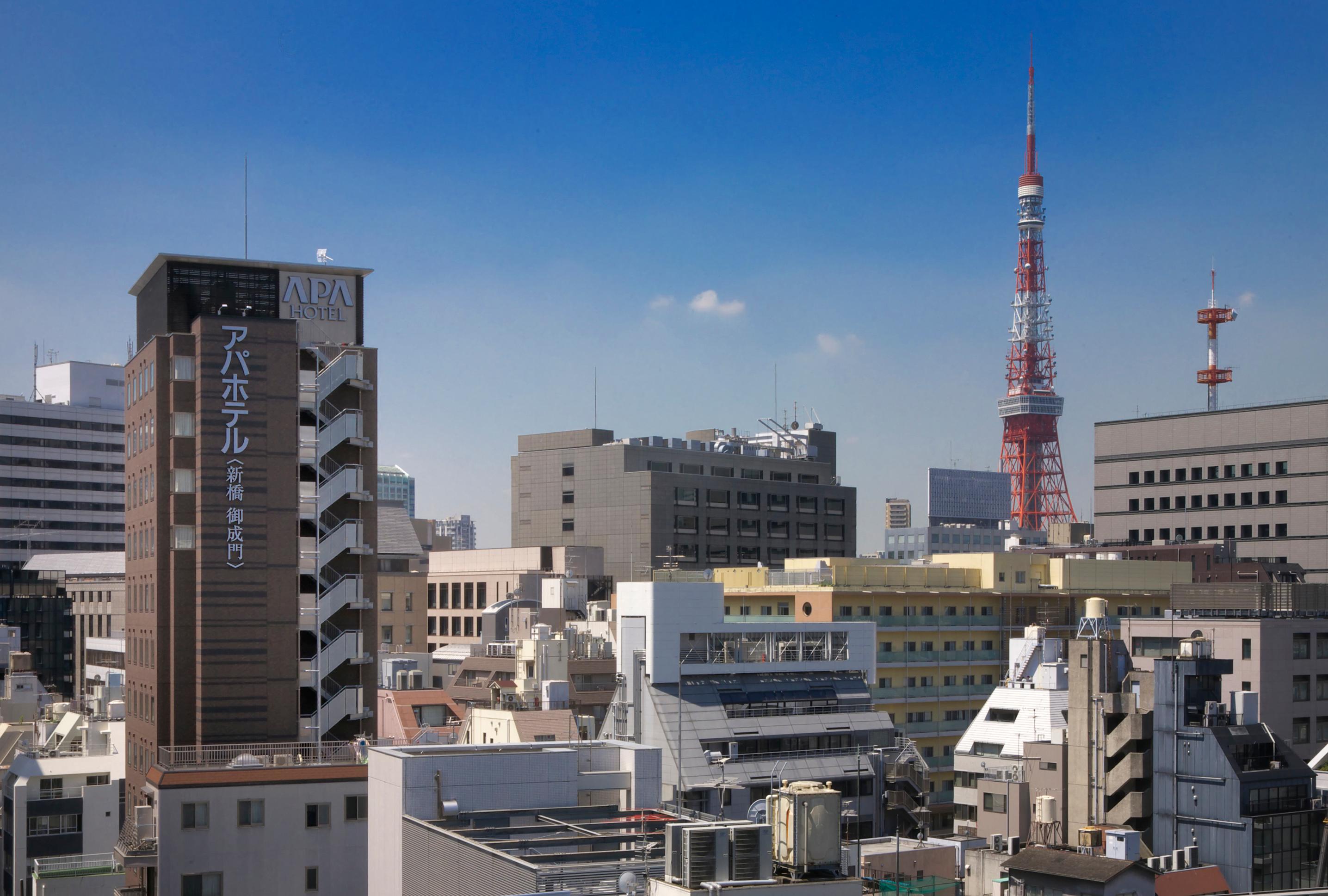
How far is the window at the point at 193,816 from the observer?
163 ft

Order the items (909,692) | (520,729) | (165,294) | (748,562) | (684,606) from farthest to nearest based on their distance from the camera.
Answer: (748,562) → (909,692) → (684,606) → (520,729) → (165,294)

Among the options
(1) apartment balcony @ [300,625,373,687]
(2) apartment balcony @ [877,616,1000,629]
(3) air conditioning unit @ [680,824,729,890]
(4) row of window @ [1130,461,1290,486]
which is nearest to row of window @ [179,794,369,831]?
(1) apartment balcony @ [300,625,373,687]

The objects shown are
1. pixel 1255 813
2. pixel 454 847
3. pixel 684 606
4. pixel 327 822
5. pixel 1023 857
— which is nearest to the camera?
pixel 454 847

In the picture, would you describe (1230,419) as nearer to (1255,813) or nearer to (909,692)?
(909,692)

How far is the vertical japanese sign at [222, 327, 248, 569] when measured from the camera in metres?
61.2

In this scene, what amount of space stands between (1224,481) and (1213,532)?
550 cm

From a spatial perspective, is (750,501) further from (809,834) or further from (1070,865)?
(809,834)

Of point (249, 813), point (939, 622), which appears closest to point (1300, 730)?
point (939, 622)

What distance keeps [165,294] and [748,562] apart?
366 feet

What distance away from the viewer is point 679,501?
16225 centimetres

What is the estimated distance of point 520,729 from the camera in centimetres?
7594

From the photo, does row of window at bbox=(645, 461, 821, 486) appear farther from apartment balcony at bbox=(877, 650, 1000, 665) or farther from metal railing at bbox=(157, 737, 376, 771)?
metal railing at bbox=(157, 737, 376, 771)

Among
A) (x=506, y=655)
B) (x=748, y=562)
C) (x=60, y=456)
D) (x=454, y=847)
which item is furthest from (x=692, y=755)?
(x=60, y=456)

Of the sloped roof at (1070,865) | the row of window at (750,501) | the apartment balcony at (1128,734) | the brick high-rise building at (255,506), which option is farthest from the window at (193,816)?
the row of window at (750,501)
